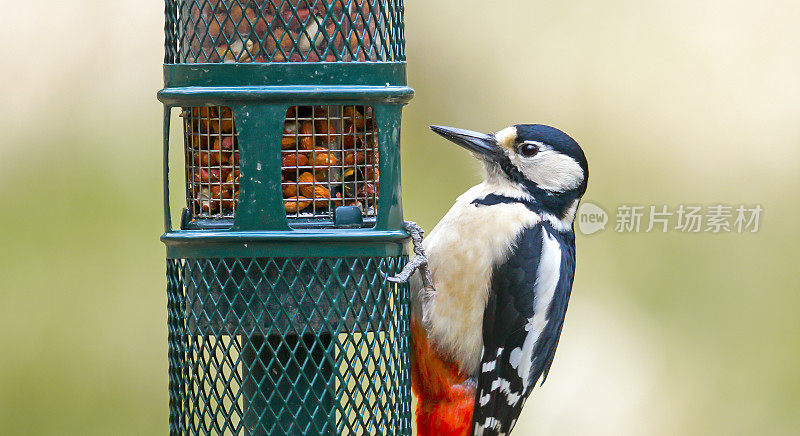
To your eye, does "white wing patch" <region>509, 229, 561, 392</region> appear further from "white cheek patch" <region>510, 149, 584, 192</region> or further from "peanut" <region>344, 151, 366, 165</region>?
"peanut" <region>344, 151, 366, 165</region>

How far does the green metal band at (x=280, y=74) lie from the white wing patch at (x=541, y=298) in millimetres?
998

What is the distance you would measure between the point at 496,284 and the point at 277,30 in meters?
1.18

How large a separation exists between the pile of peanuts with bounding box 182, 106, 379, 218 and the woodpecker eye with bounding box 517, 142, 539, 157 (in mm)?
823

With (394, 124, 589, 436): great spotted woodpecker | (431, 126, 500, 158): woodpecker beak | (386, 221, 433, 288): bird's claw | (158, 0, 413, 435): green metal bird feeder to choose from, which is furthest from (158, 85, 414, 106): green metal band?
(431, 126, 500, 158): woodpecker beak

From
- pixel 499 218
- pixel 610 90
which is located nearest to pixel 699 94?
pixel 610 90

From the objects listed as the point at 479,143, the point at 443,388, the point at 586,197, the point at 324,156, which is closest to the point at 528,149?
the point at 479,143

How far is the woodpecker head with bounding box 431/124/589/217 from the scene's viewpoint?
4023 mm

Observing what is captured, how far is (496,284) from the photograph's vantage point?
12.9ft

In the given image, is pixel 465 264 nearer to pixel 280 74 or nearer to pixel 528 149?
pixel 528 149

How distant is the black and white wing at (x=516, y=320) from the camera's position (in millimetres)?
3918

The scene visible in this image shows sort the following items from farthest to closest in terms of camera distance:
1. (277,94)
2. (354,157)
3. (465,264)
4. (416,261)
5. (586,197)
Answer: (586,197), (465,264), (416,261), (354,157), (277,94)

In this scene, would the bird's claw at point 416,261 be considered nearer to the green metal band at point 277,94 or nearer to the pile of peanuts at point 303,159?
the pile of peanuts at point 303,159

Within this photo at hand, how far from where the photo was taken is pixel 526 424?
5.73m

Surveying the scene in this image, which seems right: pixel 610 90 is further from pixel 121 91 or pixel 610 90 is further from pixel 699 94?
pixel 121 91
